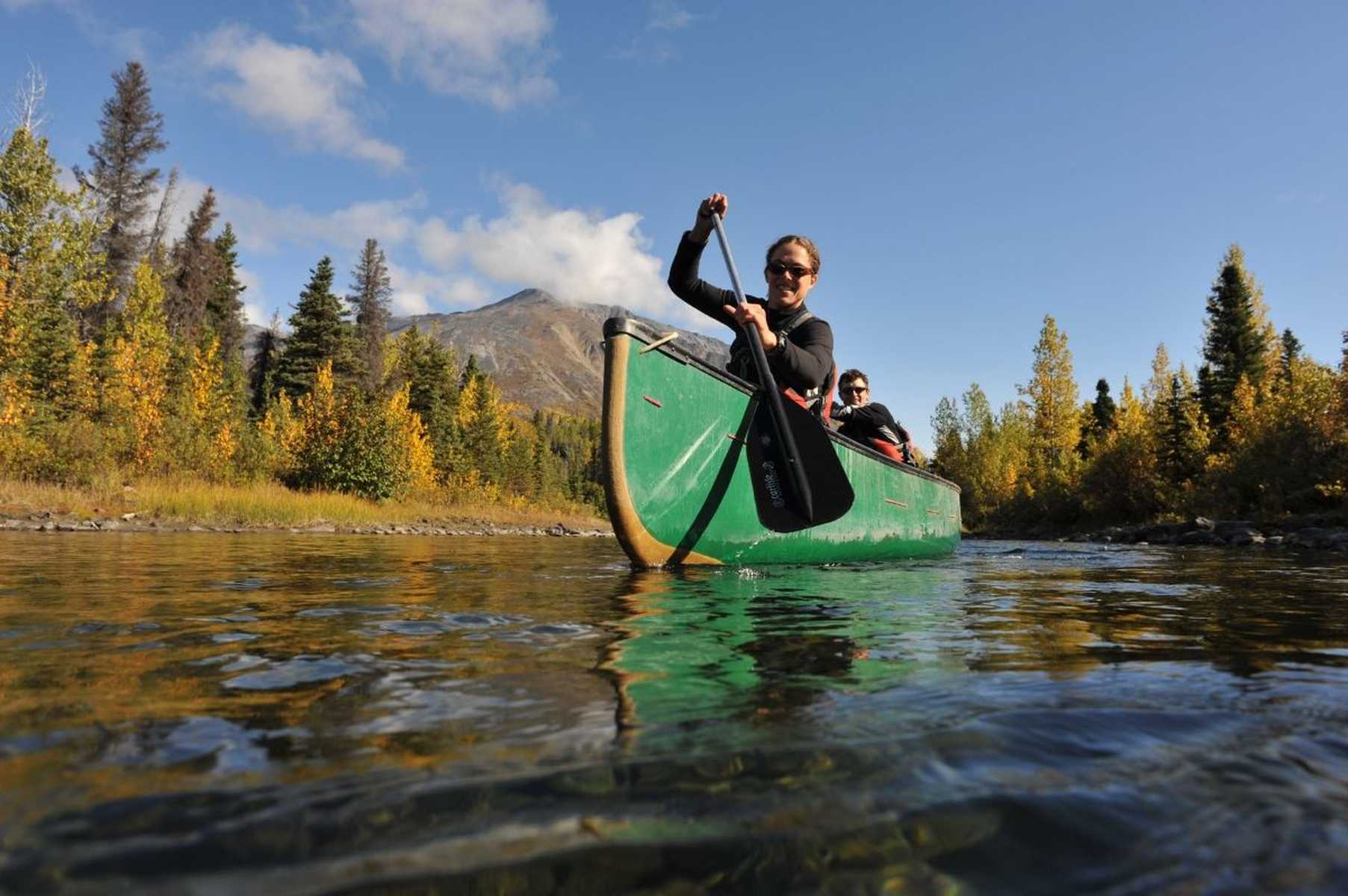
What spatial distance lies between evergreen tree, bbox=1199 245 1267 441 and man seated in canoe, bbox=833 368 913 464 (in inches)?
1128

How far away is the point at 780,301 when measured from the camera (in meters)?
5.91

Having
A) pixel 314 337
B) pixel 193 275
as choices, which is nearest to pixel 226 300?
pixel 193 275

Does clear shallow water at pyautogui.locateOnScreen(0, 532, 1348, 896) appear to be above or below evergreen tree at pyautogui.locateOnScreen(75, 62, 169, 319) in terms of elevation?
below

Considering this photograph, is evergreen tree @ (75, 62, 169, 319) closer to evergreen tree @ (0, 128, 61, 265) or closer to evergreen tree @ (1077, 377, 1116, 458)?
evergreen tree @ (0, 128, 61, 265)

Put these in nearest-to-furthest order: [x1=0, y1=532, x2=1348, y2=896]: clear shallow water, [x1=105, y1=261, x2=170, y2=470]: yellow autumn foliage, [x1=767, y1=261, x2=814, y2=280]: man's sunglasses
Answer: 1. [x1=0, y1=532, x2=1348, y2=896]: clear shallow water
2. [x1=767, y1=261, x2=814, y2=280]: man's sunglasses
3. [x1=105, y1=261, x2=170, y2=470]: yellow autumn foliage

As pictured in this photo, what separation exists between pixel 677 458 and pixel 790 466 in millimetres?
906

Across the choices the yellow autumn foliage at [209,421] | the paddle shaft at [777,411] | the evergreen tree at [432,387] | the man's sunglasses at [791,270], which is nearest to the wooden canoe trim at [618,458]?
the paddle shaft at [777,411]

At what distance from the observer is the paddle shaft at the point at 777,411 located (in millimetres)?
5188

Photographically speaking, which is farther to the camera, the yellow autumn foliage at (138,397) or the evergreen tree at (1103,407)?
the evergreen tree at (1103,407)

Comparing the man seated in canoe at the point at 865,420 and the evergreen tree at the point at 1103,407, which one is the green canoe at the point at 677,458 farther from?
the evergreen tree at the point at 1103,407

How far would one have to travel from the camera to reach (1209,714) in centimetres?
159

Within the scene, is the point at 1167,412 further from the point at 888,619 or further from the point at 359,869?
the point at 359,869

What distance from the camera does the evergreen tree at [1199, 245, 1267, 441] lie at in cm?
3114

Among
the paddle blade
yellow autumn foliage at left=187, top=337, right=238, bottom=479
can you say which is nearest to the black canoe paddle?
the paddle blade
